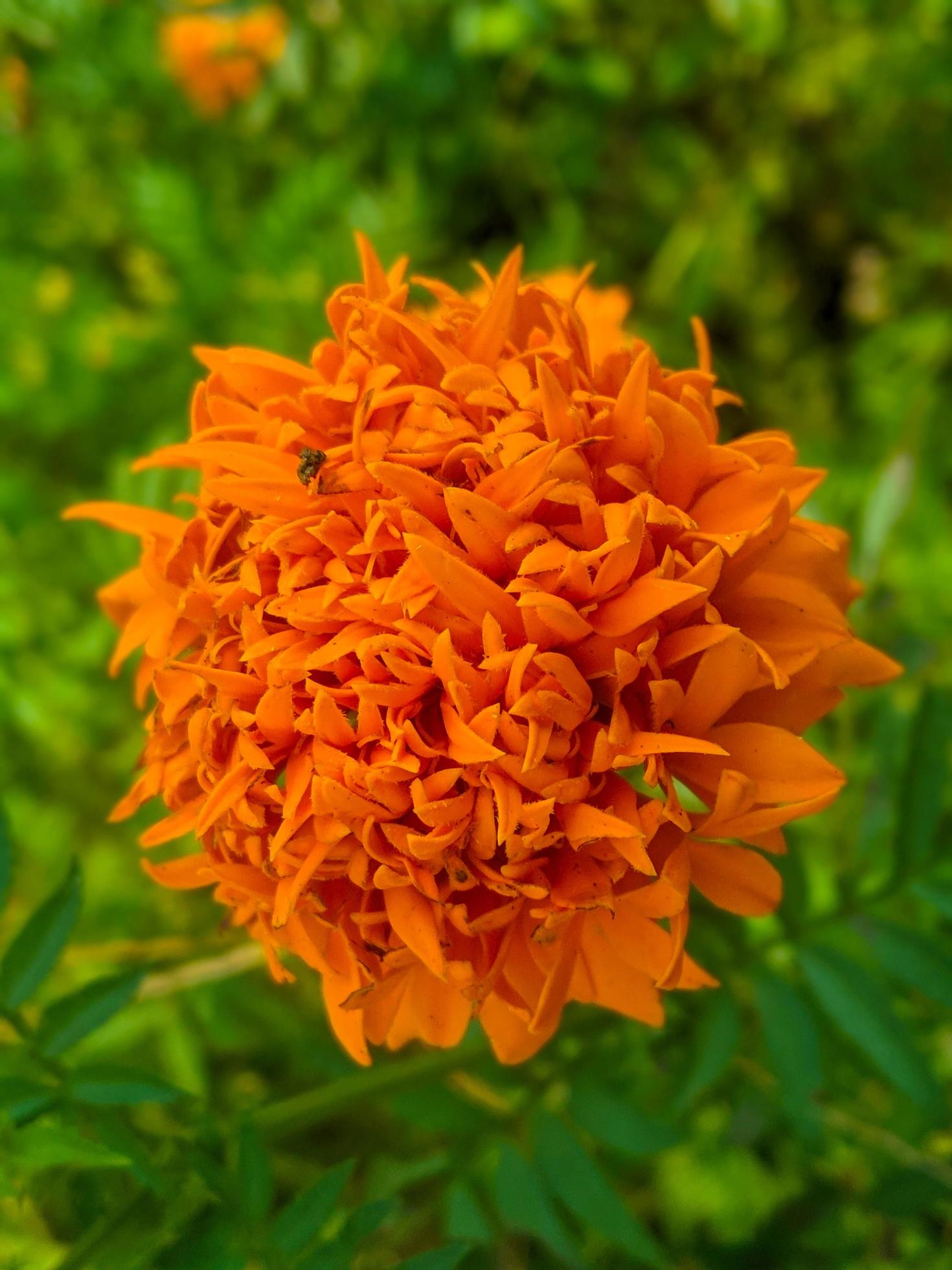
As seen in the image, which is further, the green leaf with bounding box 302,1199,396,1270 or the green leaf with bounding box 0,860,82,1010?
the green leaf with bounding box 0,860,82,1010

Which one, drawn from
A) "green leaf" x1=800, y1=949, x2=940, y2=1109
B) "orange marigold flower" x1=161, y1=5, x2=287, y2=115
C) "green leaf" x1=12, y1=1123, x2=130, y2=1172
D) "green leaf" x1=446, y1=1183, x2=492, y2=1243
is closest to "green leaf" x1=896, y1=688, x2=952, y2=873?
"green leaf" x1=800, y1=949, x2=940, y2=1109

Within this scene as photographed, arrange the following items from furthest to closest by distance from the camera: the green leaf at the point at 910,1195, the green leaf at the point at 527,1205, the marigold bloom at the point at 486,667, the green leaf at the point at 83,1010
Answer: the green leaf at the point at 910,1195, the green leaf at the point at 527,1205, the green leaf at the point at 83,1010, the marigold bloom at the point at 486,667

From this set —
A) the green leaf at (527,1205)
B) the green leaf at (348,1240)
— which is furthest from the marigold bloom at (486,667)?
the green leaf at (527,1205)

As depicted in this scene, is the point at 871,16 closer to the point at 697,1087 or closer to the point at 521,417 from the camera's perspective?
the point at 521,417

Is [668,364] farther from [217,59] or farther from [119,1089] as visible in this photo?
[119,1089]

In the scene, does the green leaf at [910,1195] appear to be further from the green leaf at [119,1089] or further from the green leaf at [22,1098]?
the green leaf at [22,1098]

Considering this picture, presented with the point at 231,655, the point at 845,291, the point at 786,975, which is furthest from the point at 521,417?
the point at 845,291

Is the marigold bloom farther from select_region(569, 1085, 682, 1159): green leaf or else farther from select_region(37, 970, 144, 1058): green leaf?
select_region(569, 1085, 682, 1159): green leaf
